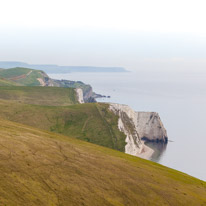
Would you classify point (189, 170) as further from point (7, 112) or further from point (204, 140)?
point (7, 112)

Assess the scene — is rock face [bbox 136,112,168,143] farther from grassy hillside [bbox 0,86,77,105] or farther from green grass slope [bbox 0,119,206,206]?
green grass slope [bbox 0,119,206,206]

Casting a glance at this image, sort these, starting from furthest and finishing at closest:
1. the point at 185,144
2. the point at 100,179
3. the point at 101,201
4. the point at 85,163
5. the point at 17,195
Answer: the point at 185,144 → the point at 85,163 → the point at 100,179 → the point at 101,201 → the point at 17,195

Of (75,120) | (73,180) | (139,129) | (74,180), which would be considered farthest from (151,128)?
(73,180)

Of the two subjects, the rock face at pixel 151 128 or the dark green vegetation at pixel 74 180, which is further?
the rock face at pixel 151 128

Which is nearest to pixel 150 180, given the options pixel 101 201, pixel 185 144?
pixel 101 201

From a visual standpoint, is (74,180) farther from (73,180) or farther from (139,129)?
(139,129)

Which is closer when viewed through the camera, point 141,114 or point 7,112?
point 7,112

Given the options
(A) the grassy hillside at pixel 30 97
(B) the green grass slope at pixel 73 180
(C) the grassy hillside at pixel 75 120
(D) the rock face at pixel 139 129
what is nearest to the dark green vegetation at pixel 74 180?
(B) the green grass slope at pixel 73 180

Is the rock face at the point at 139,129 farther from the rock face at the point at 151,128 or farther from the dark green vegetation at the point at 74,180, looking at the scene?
the dark green vegetation at the point at 74,180
